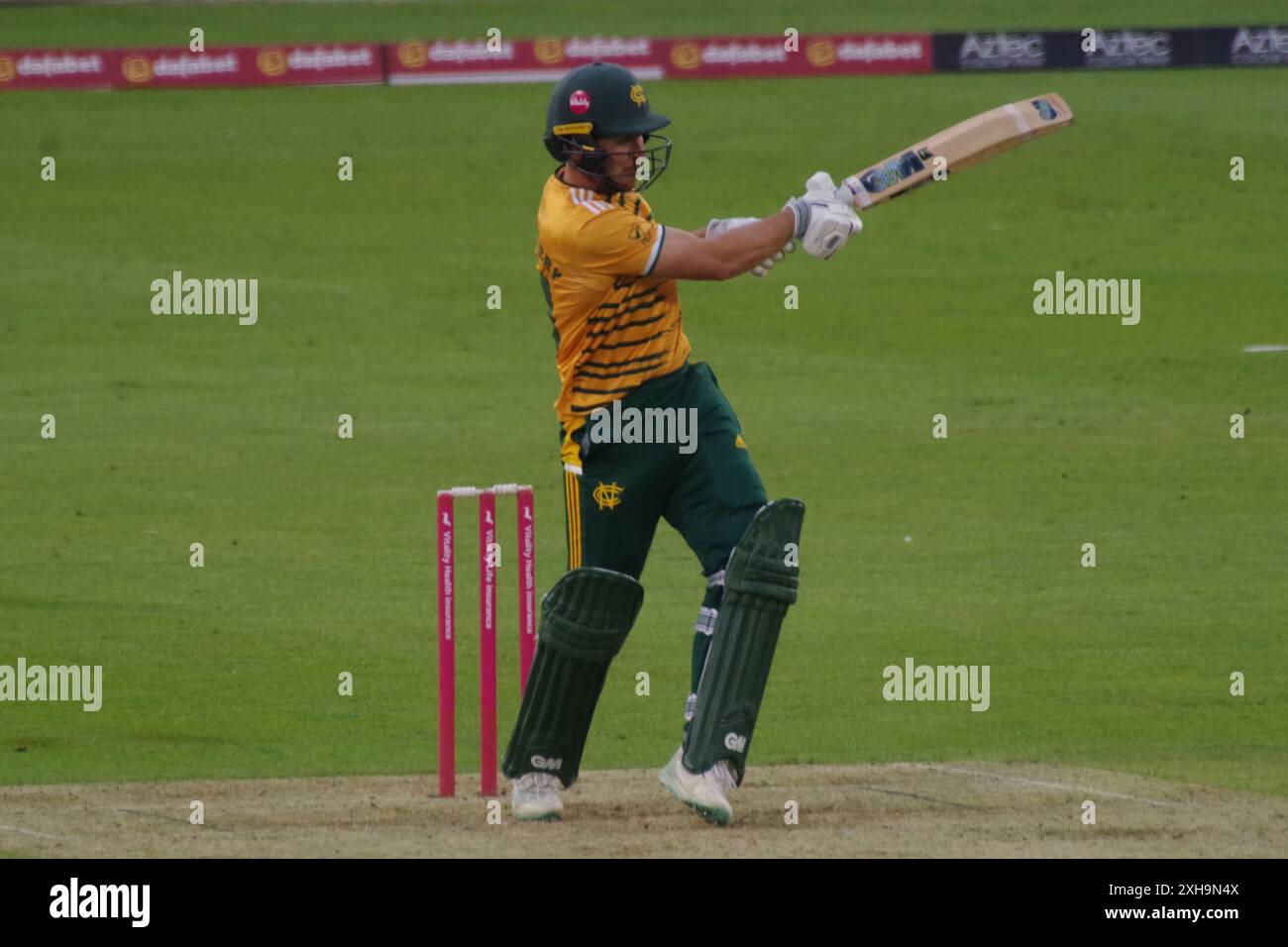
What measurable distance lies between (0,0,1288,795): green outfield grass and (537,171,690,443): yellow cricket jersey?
257 centimetres

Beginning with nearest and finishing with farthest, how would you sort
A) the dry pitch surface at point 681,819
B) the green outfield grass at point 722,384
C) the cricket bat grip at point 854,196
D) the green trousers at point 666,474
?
the dry pitch surface at point 681,819 → the green trousers at point 666,474 → the cricket bat grip at point 854,196 → the green outfield grass at point 722,384

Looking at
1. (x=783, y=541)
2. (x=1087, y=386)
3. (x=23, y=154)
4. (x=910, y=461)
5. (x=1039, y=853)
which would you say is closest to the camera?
(x=1039, y=853)

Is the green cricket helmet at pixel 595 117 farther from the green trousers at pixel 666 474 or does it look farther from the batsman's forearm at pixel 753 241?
the green trousers at pixel 666 474

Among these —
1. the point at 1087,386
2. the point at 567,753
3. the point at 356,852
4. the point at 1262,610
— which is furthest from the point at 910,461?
the point at 356,852

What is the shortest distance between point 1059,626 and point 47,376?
1173cm

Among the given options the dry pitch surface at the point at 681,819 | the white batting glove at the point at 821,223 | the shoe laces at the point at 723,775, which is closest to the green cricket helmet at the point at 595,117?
the white batting glove at the point at 821,223

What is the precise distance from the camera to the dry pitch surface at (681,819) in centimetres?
700

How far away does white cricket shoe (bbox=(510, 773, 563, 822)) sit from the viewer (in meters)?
7.68

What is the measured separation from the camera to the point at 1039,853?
6.88 metres

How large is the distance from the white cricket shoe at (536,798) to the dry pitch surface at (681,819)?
0.24 feet

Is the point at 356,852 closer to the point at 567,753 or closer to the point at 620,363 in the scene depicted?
the point at 567,753

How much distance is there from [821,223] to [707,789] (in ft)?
6.23

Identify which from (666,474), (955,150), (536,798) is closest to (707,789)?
(536,798)

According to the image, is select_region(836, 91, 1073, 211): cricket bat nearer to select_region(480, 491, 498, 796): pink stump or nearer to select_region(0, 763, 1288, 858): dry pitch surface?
select_region(480, 491, 498, 796): pink stump
